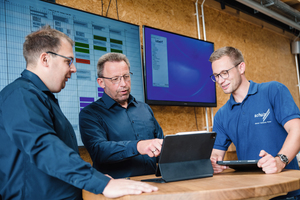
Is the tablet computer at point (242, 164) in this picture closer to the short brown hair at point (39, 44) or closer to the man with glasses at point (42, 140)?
the man with glasses at point (42, 140)

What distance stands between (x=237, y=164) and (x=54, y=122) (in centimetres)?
93

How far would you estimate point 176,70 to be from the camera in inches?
130

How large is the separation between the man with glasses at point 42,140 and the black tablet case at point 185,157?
0.24 meters

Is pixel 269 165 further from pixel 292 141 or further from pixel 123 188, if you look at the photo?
pixel 123 188

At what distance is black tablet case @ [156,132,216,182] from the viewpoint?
128cm

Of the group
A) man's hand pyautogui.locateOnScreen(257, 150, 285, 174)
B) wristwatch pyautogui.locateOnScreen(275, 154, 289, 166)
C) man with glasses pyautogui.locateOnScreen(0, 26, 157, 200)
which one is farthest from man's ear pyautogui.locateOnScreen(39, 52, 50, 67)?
wristwatch pyautogui.locateOnScreen(275, 154, 289, 166)

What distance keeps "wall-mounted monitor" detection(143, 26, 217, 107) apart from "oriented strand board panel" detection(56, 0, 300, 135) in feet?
0.77

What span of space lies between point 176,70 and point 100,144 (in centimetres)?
183

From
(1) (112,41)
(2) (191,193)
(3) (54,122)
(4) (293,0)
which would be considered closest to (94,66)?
(1) (112,41)

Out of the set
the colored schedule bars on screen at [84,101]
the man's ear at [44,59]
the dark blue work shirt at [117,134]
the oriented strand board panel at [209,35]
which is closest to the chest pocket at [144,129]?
the dark blue work shirt at [117,134]

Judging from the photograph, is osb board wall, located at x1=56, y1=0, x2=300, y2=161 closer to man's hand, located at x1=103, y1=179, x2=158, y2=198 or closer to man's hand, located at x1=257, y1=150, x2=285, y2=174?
man's hand, located at x1=257, y1=150, x2=285, y2=174

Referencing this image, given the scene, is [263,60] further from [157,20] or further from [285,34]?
[157,20]

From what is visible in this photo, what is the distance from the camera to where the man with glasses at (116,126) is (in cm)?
168

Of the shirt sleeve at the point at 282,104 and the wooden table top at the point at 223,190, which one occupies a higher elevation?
the shirt sleeve at the point at 282,104
